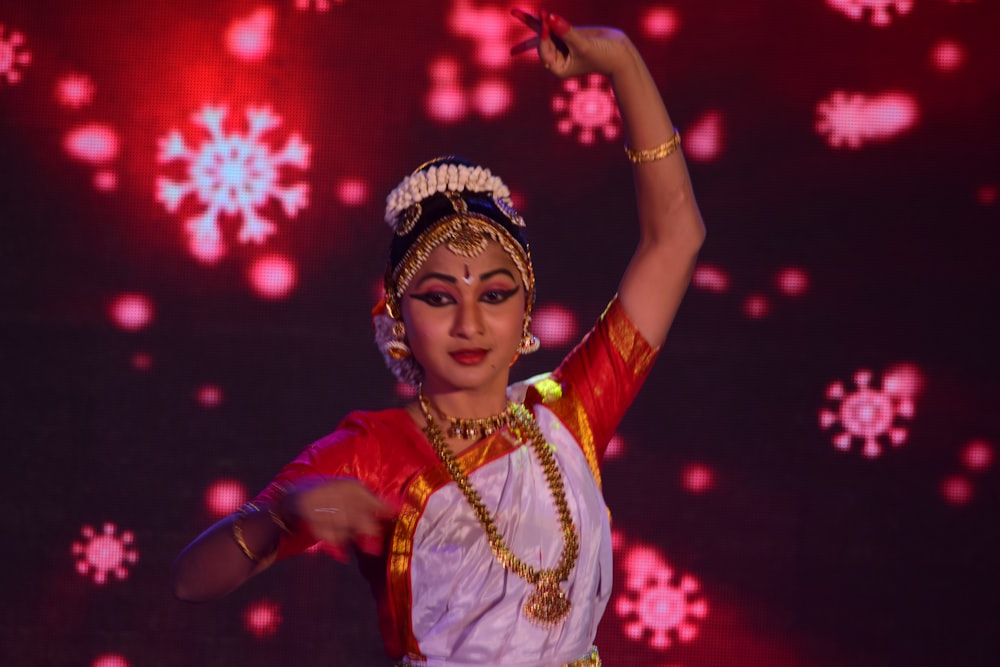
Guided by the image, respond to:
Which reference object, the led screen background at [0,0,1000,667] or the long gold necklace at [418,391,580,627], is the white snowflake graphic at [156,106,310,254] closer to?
the led screen background at [0,0,1000,667]

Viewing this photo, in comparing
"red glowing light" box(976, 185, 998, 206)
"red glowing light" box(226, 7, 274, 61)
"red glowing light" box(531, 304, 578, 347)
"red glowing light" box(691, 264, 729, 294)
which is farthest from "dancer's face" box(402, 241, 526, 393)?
"red glowing light" box(976, 185, 998, 206)

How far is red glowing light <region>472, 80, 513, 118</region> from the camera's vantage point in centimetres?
286

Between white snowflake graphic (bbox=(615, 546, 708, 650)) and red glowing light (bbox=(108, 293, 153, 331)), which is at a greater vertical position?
red glowing light (bbox=(108, 293, 153, 331))

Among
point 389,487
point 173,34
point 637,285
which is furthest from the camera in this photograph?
point 173,34

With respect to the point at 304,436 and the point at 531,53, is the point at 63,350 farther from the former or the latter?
the point at 531,53

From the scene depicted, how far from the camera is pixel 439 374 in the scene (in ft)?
5.16

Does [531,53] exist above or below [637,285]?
above

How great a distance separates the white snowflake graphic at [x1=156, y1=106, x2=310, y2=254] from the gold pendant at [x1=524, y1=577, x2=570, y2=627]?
1634mm

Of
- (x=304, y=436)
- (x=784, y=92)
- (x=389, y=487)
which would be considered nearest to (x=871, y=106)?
(x=784, y=92)

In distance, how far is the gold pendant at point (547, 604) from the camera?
148cm

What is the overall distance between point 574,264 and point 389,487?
4.75 feet

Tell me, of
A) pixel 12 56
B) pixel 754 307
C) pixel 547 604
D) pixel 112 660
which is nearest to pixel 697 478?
pixel 754 307

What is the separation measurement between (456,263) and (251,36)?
1.57m

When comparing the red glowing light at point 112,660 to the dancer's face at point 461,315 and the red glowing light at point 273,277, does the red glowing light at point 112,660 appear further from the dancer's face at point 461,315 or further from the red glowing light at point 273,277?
the dancer's face at point 461,315
